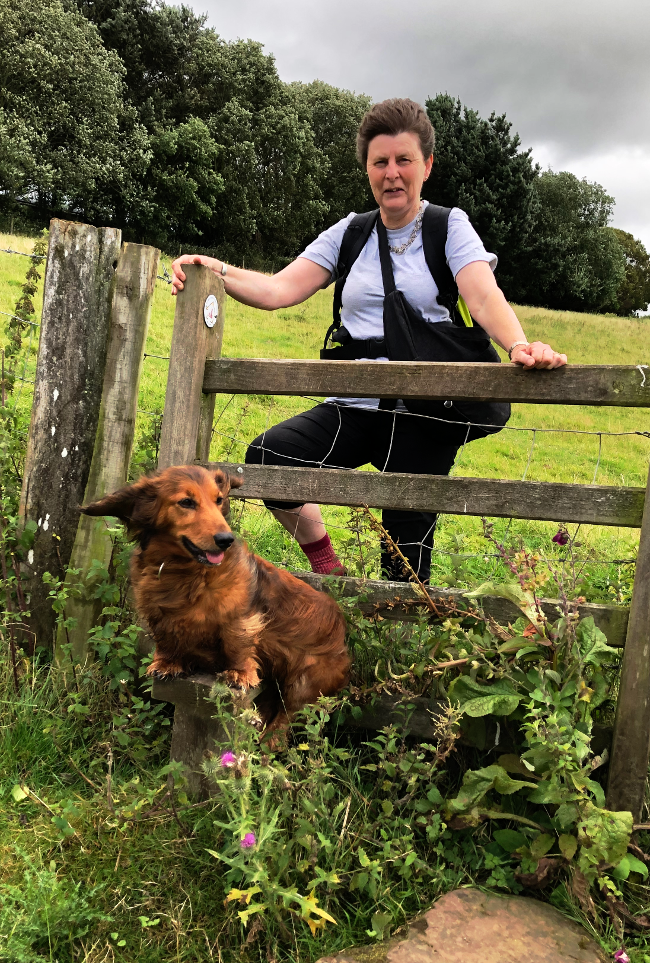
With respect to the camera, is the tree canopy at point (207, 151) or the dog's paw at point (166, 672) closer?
the dog's paw at point (166, 672)

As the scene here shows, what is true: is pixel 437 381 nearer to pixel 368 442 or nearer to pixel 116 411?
pixel 368 442

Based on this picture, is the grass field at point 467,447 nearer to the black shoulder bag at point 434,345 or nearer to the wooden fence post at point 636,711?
the black shoulder bag at point 434,345

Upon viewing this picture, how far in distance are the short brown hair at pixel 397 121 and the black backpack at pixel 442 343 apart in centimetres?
36

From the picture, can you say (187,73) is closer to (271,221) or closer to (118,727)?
(271,221)

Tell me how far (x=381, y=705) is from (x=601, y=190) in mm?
59952

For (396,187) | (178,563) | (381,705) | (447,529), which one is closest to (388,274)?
(396,187)

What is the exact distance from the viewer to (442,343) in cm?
331

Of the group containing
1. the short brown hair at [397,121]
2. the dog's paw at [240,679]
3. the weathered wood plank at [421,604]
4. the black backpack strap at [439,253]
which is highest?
the short brown hair at [397,121]

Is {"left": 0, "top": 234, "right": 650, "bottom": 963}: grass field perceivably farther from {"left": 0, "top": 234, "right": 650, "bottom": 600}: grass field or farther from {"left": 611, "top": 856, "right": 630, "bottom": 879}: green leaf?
{"left": 0, "top": 234, "right": 650, "bottom": 600}: grass field

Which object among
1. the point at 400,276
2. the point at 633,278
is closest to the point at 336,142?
the point at 633,278

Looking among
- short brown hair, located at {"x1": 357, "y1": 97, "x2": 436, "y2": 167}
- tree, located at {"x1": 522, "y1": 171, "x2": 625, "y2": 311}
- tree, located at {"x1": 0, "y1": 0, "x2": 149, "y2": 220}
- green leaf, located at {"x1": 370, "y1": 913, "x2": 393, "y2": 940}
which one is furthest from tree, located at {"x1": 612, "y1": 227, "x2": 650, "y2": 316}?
green leaf, located at {"x1": 370, "y1": 913, "x2": 393, "y2": 940}

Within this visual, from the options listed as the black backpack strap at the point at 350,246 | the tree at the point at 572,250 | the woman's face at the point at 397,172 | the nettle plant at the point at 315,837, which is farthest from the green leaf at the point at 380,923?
the tree at the point at 572,250

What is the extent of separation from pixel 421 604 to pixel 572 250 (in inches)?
1786

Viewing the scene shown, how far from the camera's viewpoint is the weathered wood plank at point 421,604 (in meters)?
2.73
